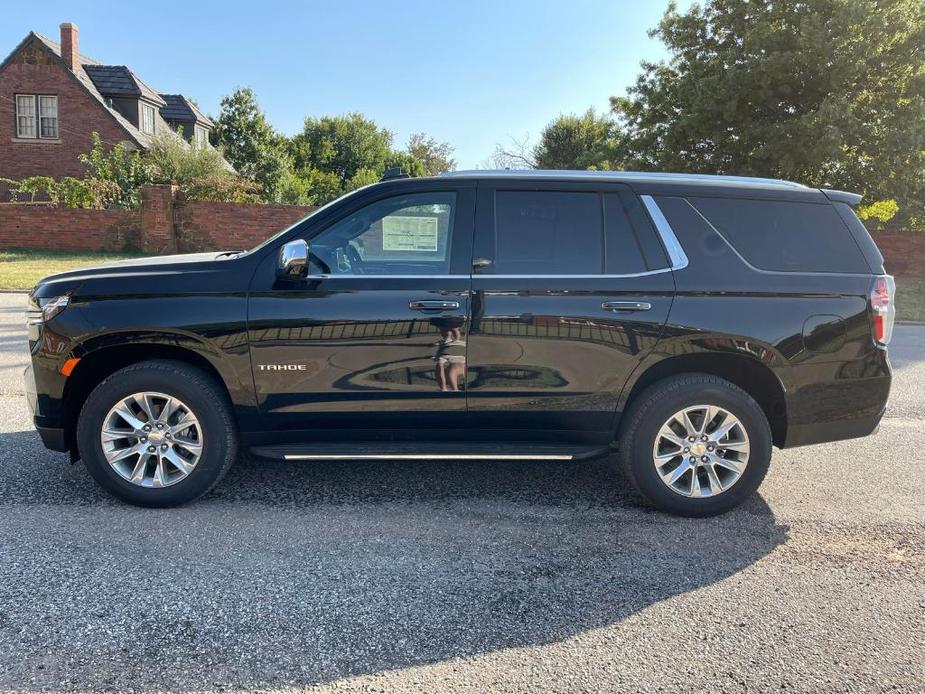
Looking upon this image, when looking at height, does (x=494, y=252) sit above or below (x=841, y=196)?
below

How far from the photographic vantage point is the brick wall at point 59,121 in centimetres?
2794

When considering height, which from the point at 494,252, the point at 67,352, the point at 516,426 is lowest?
the point at 516,426

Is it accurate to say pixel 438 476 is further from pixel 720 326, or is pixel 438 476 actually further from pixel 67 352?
pixel 67 352

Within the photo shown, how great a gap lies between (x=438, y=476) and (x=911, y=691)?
2.74 meters

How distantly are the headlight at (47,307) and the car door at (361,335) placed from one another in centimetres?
104

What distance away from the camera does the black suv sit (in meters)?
3.75

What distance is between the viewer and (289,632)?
271 centimetres

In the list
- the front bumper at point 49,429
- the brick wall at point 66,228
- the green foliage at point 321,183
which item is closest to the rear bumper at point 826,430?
the front bumper at point 49,429

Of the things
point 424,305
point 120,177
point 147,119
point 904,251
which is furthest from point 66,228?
point 904,251

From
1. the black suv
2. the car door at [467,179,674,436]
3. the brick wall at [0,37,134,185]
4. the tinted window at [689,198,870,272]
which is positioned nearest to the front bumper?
the black suv

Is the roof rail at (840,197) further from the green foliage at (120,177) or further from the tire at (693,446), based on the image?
the green foliage at (120,177)

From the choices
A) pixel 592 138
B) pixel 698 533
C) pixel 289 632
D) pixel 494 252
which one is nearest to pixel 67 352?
pixel 289 632

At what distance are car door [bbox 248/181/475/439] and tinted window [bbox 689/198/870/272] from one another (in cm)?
150

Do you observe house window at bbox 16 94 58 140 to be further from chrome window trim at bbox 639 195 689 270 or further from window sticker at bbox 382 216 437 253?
chrome window trim at bbox 639 195 689 270
